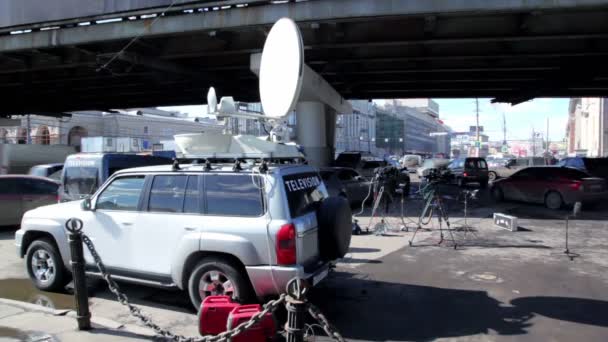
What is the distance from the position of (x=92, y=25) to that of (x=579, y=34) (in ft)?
49.9

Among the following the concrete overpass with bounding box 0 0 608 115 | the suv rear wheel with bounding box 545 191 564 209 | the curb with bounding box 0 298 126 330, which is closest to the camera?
the curb with bounding box 0 298 126 330

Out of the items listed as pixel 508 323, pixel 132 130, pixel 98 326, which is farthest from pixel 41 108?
pixel 508 323

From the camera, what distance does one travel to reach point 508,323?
5.22m

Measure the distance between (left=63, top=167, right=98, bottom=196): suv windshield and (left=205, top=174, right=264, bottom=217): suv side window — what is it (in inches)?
259

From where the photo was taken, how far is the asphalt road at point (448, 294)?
507 centimetres

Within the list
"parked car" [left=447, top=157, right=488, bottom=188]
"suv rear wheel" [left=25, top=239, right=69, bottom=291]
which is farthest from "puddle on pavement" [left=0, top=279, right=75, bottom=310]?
"parked car" [left=447, top=157, right=488, bottom=188]

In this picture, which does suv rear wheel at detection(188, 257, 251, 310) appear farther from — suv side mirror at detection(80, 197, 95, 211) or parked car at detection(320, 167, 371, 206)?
parked car at detection(320, 167, 371, 206)

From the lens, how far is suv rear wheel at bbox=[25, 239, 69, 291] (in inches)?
247

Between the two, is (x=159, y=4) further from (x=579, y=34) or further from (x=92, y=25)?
(x=579, y=34)

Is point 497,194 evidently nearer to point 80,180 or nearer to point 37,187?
point 80,180

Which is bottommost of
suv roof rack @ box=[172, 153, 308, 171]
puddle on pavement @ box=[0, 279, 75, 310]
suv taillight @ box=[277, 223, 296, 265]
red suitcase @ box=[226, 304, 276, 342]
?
puddle on pavement @ box=[0, 279, 75, 310]

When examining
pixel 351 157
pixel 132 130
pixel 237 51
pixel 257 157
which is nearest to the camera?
pixel 257 157

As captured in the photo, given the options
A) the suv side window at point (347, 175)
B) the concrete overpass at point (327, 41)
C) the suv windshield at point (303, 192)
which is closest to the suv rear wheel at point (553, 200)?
the concrete overpass at point (327, 41)

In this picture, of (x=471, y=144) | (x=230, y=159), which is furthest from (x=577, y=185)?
(x=471, y=144)
